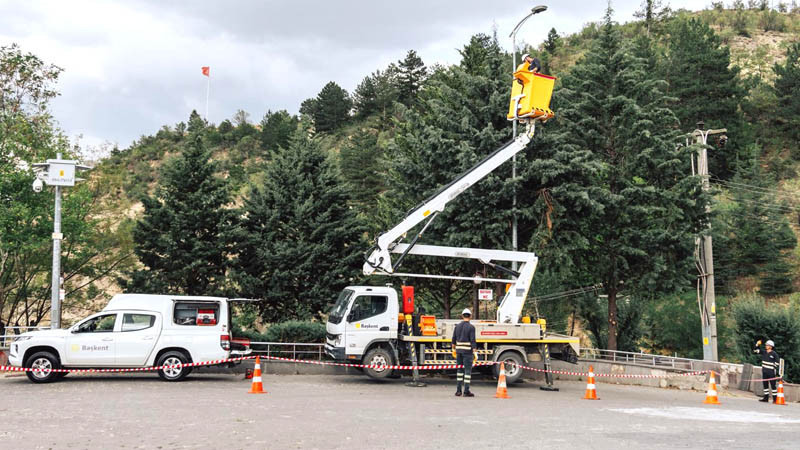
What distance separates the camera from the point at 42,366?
1457cm

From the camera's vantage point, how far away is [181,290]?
22.9 m

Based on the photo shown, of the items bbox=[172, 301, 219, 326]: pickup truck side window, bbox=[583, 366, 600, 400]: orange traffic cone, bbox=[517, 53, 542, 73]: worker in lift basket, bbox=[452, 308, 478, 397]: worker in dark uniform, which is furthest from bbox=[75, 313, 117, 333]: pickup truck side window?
bbox=[517, 53, 542, 73]: worker in lift basket

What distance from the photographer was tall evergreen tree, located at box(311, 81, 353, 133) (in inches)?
3706

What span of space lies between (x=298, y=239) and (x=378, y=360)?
8.27m

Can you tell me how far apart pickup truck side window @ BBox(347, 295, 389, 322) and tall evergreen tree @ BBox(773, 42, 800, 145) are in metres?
48.6

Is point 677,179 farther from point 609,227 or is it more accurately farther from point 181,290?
point 181,290

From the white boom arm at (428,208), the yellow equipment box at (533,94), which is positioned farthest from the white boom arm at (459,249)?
the yellow equipment box at (533,94)

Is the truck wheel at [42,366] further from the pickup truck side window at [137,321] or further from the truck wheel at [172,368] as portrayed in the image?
the truck wheel at [172,368]

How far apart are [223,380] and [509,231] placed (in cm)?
1066

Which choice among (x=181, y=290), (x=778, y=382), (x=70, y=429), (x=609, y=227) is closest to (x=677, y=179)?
(x=609, y=227)

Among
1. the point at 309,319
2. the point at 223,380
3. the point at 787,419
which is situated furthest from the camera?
the point at 309,319

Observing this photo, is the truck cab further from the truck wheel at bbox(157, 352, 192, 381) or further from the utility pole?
the utility pole

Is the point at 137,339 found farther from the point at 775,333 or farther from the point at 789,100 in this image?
the point at 789,100

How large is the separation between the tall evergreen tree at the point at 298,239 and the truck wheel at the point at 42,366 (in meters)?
8.26
